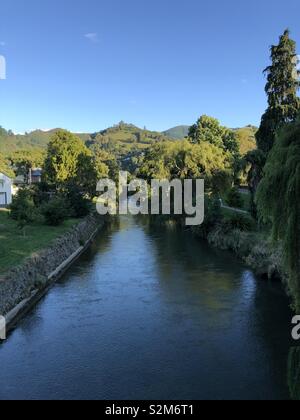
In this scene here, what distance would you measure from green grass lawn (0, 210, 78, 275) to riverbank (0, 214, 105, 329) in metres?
0.59

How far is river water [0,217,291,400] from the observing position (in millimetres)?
15984

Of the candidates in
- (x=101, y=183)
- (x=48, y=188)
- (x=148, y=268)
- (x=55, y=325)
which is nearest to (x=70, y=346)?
(x=55, y=325)

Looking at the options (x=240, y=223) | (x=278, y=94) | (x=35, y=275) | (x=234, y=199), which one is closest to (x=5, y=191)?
(x=234, y=199)

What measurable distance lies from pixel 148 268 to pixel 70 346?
1548 cm

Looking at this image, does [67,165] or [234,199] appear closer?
[234,199]

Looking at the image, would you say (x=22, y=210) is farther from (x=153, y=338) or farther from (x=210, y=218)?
(x=153, y=338)

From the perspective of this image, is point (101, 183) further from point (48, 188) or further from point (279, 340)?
point (279, 340)

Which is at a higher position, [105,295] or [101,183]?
[101,183]

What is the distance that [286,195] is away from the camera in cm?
1062

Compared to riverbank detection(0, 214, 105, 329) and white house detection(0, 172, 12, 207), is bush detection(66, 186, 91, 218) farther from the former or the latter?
white house detection(0, 172, 12, 207)

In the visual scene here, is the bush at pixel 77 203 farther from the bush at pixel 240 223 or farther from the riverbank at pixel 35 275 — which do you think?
the bush at pixel 240 223

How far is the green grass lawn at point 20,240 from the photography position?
1123 inches

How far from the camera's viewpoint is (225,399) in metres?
15.0

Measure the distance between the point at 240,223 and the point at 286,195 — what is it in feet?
105
